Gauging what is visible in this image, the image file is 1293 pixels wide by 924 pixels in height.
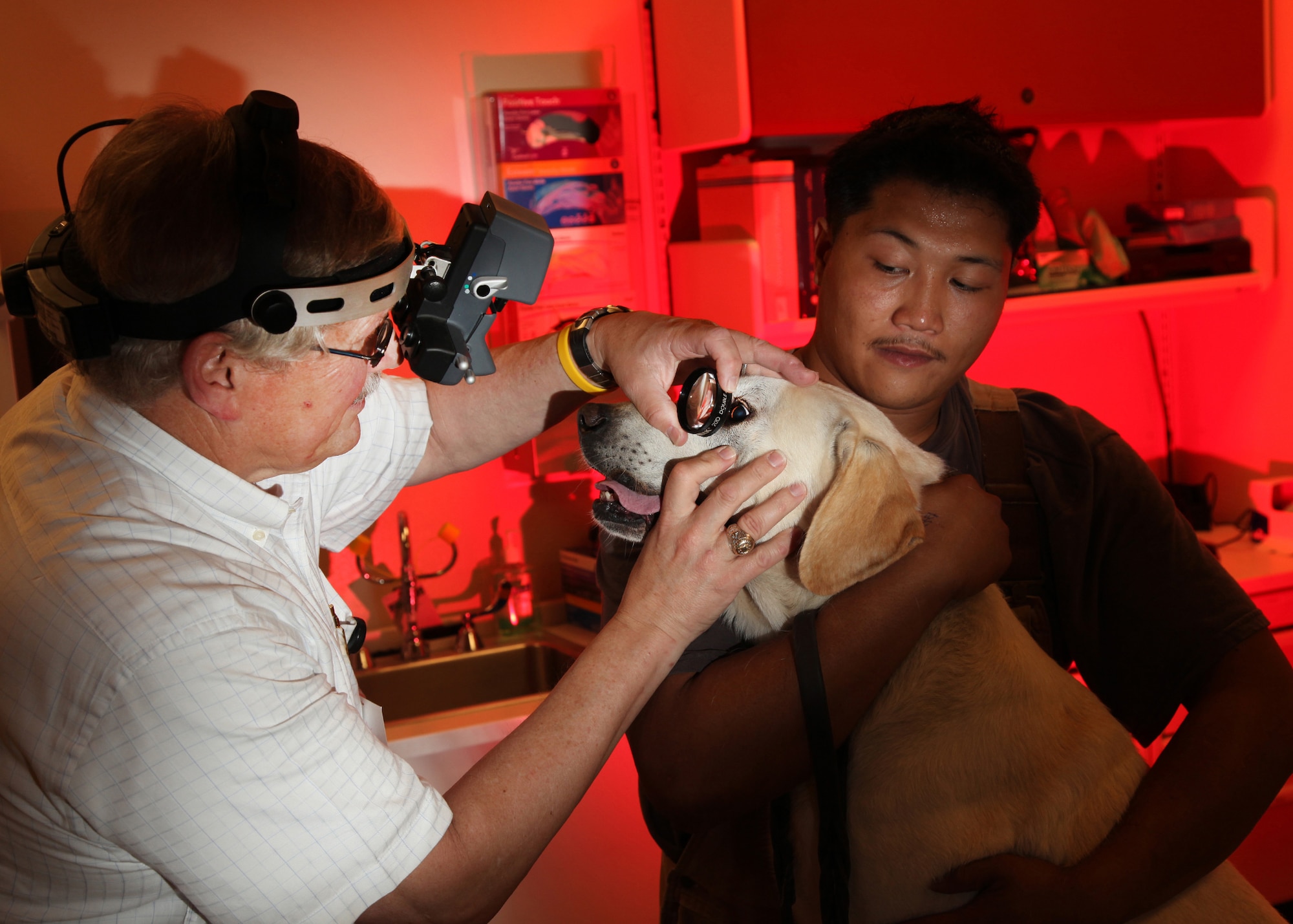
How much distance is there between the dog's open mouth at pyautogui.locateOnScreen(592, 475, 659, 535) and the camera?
Result: 134cm

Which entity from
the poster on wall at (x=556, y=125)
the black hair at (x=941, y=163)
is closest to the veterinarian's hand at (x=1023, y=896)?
the black hair at (x=941, y=163)

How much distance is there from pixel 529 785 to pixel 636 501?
54 centimetres

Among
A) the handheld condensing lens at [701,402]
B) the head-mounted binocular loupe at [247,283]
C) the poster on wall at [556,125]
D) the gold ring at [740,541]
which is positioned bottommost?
the gold ring at [740,541]

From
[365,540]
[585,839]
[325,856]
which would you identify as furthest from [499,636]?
[325,856]

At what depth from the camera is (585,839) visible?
224 centimetres

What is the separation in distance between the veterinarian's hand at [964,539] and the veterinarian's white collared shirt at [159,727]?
2.35 ft

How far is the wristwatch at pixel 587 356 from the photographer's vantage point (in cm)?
141

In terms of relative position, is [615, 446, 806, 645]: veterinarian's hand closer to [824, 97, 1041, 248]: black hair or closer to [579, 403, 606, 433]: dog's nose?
[579, 403, 606, 433]: dog's nose

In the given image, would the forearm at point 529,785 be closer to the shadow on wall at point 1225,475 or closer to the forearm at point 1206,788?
the forearm at point 1206,788

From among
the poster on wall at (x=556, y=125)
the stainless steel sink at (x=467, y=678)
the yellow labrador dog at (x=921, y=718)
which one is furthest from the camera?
the poster on wall at (x=556, y=125)

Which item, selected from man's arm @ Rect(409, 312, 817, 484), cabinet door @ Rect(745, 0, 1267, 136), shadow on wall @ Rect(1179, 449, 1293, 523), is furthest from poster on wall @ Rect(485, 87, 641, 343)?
shadow on wall @ Rect(1179, 449, 1293, 523)

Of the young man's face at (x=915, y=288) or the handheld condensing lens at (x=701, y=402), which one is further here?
the young man's face at (x=915, y=288)

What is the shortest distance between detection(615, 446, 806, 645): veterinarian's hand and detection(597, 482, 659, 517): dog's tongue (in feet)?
0.80

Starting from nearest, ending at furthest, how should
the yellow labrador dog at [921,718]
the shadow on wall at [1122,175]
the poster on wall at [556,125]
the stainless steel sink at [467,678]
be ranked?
1. the yellow labrador dog at [921,718]
2. the stainless steel sink at [467,678]
3. the poster on wall at [556,125]
4. the shadow on wall at [1122,175]
